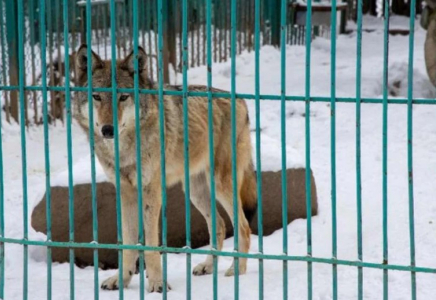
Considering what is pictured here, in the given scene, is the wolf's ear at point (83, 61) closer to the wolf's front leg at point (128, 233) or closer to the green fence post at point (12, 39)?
the wolf's front leg at point (128, 233)

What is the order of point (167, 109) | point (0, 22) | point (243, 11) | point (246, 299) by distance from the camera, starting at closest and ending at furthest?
point (246, 299)
point (167, 109)
point (0, 22)
point (243, 11)

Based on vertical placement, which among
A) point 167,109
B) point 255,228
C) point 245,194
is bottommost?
point 255,228

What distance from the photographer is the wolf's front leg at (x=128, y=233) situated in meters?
5.85

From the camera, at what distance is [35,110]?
35.5 feet

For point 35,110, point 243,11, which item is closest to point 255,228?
point 35,110

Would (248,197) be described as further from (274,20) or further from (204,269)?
(274,20)

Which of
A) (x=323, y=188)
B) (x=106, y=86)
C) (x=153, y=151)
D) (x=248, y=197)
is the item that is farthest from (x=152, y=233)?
(x=323, y=188)

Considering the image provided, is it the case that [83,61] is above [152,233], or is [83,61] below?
above

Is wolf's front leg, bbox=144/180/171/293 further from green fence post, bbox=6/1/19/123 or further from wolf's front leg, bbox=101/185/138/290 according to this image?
green fence post, bbox=6/1/19/123

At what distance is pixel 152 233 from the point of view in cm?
588

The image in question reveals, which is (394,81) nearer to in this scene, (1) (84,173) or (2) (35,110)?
(2) (35,110)

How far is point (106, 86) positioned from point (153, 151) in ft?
1.92

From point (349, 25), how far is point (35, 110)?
11908 millimetres

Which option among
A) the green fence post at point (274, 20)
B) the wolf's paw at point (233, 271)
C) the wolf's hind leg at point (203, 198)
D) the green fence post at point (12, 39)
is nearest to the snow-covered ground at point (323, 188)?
the wolf's paw at point (233, 271)
